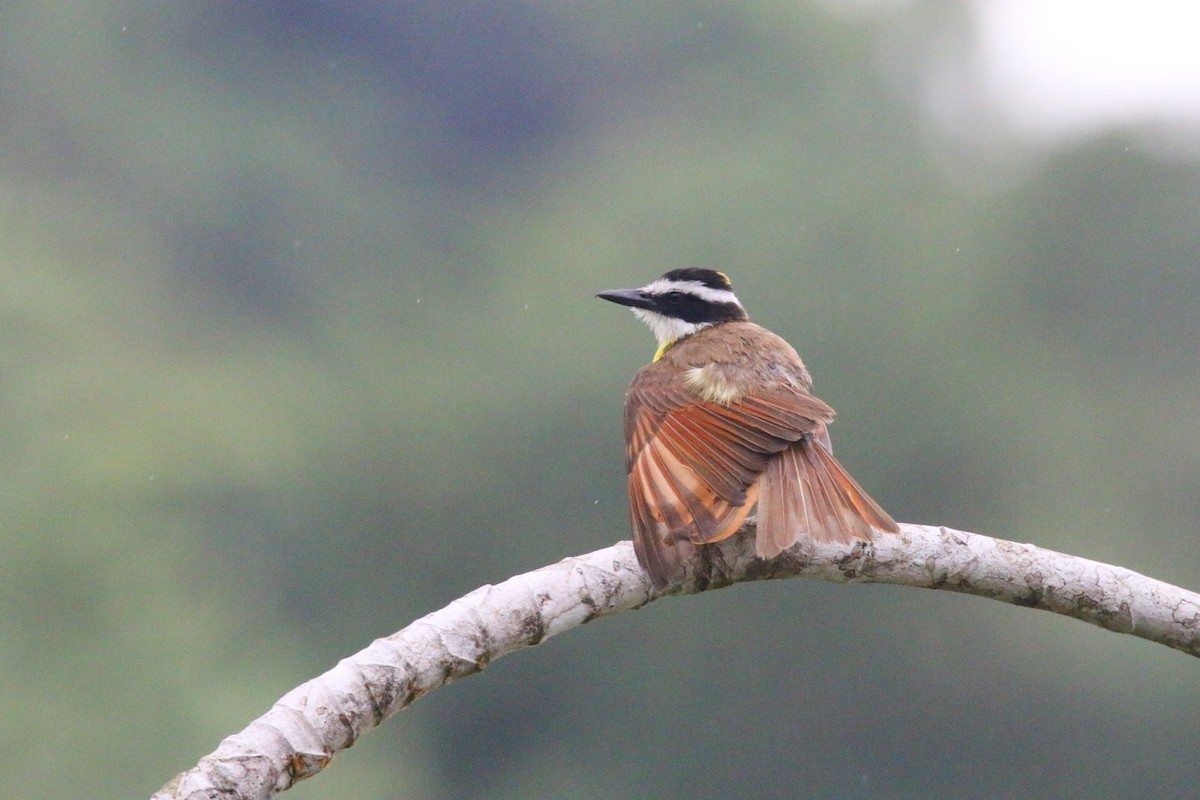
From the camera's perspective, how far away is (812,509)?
511 cm

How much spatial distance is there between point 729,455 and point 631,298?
203 centimetres

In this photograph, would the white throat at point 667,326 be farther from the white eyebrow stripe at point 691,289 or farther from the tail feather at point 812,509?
the tail feather at point 812,509

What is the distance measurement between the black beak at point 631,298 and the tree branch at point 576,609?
227 centimetres

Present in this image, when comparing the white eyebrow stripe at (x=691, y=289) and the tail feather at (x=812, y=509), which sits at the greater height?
the white eyebrow stripe at (x=691, y=289)

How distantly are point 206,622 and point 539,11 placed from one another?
50183 mm

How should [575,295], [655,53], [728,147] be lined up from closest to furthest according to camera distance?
[575,295] → [728,147] → [655,53]

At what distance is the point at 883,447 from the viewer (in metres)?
45.6

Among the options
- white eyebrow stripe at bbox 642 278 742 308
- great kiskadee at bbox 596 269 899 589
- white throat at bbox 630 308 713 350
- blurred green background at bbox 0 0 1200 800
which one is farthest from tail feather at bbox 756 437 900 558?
blurred green background at bbox 0 0 1200 800

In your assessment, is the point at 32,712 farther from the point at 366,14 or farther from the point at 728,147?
the point at 366,14

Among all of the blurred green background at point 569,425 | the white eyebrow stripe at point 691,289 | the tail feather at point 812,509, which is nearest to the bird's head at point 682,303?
the white eyebrow stripe at point 691,289

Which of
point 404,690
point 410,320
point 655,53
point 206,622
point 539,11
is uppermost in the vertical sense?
point 539,11

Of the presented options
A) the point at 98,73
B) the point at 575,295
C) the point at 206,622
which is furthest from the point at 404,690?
the point at 98,73

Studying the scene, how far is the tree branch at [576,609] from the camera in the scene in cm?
386

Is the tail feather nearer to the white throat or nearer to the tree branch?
the tree branch
